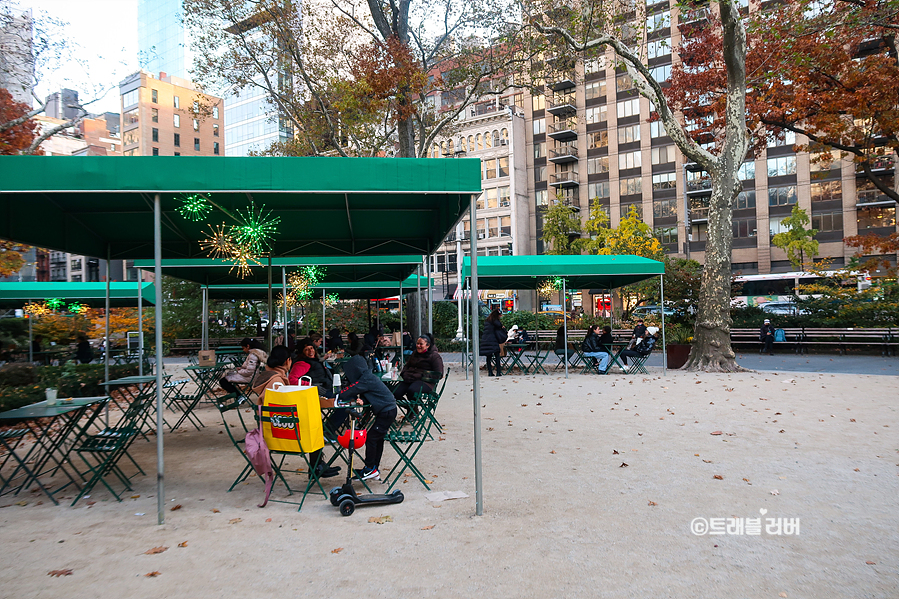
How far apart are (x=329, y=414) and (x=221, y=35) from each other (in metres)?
15.2

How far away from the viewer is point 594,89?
173ft

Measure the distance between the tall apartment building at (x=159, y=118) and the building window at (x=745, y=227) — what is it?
5752 centimetres

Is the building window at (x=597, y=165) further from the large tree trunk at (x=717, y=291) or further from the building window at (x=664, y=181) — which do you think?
the large tree trunk at (x=717, y=291)

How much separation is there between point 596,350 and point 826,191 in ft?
126

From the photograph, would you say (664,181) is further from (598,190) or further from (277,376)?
(277,376)

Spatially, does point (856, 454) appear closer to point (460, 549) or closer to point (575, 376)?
point (460, 549)

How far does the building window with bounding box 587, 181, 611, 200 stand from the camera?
173ft

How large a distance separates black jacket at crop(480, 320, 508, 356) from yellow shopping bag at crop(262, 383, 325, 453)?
9.86 metres

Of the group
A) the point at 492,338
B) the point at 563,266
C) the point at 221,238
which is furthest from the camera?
the point at 492,338

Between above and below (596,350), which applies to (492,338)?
above

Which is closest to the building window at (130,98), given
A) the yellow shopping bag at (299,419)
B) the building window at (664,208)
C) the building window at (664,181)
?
the building window at (664,181)

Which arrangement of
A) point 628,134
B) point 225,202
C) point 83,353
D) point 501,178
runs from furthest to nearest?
1. point 501,178
2. point 628,134
3. point 83,353
4. point 225,202

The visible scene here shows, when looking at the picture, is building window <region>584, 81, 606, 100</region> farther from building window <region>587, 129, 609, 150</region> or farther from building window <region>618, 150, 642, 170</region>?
building window <region>618, 150, 642, 170</region>

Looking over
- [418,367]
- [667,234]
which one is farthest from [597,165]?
[418,367]
